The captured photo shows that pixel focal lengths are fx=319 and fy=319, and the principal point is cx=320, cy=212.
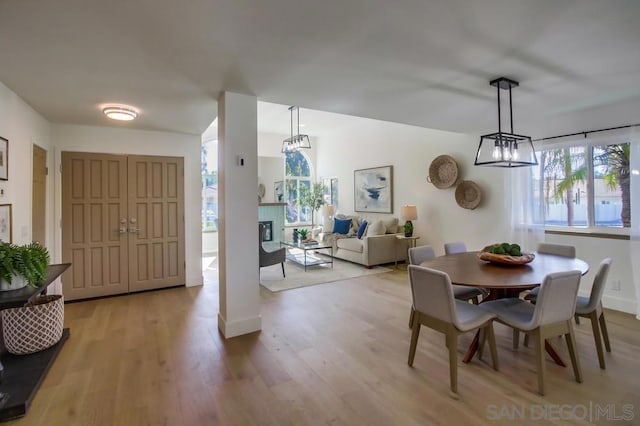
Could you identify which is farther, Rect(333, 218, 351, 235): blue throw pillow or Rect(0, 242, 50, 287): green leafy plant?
Rect(333, 218, 351, 235): blue throw pillow

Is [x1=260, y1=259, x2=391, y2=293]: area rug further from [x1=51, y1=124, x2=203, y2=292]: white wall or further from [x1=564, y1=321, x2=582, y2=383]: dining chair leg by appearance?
[x1=564, y1=321, x2=582, y2=383]: dining chair leg

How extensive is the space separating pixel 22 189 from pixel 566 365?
16.6 ft

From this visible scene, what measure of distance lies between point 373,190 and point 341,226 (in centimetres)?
109

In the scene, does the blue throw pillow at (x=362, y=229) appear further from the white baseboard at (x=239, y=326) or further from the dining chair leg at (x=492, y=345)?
the dining chair leg at (x=492, y=345)

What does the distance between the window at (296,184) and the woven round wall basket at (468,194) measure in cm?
463

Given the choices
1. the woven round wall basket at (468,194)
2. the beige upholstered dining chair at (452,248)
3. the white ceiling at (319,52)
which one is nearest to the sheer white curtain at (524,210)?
the woven round wall basket at (468,194)

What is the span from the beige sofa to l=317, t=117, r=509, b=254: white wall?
0.41 m

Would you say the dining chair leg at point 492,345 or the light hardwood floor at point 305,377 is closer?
the light hardwood floor at point 305,377

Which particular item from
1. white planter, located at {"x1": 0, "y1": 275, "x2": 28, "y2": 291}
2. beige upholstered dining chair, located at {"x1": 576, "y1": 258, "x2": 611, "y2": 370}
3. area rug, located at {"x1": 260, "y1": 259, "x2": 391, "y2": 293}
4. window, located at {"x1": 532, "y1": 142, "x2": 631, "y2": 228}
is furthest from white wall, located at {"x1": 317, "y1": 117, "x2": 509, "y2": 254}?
white planter, located at {"x1": 0, "y1": 275, "x2": 28, "y2": 291}

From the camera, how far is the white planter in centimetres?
218

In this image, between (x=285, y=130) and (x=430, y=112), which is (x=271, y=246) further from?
(x=430, y=112)

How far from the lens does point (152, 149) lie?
4.59 meters

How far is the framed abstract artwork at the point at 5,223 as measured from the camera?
2.65 meters

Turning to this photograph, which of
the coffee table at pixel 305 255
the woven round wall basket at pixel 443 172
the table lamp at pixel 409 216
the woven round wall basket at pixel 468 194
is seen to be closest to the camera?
the woven round wall basket at pixel 468 194
